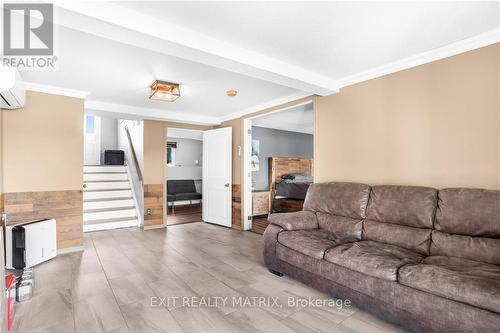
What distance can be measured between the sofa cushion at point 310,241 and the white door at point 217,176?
2.60 m

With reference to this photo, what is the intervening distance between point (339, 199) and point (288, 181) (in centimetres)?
344

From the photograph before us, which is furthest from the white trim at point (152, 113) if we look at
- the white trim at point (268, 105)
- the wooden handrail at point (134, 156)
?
the wooden handrail at point (134, 156)

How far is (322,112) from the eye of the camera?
11.6 ft

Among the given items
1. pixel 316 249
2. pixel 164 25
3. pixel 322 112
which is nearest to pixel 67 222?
pixel 164 25

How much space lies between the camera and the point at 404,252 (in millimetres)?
2176

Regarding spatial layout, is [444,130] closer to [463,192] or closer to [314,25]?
[463,192]

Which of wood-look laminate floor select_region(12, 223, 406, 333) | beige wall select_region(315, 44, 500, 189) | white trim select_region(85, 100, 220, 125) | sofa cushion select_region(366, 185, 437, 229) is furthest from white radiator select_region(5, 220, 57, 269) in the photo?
sofa cushion select_region(366, 185, 437, 229)

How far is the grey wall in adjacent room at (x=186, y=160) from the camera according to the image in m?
8.37

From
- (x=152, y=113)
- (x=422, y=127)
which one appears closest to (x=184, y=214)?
(x=152, y=113)

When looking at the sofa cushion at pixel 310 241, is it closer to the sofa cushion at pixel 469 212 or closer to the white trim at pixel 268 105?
the sofa cushion at pixel 469 212

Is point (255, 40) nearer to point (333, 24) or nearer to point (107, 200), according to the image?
point (333, 24)

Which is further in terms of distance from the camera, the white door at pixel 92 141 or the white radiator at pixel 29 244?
the white door at pixel 92 141

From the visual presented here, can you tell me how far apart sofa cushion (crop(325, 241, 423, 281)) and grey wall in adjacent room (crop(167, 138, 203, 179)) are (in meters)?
Result: 6.86

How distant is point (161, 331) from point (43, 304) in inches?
47.7
